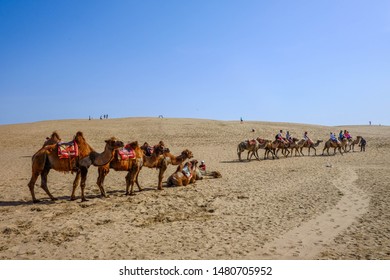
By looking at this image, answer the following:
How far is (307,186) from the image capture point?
12.0 meters

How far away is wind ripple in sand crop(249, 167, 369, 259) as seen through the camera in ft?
18.1

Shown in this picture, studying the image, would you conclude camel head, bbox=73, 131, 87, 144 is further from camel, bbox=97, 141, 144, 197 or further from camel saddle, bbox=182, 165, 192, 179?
camel saddle, bbox=182, 165, 192, 179

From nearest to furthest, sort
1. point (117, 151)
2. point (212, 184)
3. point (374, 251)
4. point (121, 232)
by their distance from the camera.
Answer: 1. point (374, 251)
2. point (121, 232)
3. point (117, 151)
4. point (212, 184)

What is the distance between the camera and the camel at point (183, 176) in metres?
12.4

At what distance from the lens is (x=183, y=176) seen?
1254 cm

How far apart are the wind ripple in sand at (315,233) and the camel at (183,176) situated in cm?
573

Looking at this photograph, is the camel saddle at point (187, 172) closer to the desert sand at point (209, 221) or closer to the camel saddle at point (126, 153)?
the desert sand at point (209, 221)

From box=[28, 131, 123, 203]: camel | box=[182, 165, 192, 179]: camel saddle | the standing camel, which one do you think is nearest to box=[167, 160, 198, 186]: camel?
box=[182, 165, 192, 179]: camel saddle

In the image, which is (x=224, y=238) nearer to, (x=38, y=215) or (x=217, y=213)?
(x=217, y=213)

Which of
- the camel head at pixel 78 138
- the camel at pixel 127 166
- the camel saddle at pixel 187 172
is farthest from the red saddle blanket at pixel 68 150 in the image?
the camel saddle at pixel 187 172

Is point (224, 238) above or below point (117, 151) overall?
below

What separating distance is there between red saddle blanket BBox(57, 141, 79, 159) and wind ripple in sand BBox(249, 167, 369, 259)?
21.4 ft
